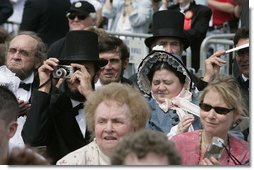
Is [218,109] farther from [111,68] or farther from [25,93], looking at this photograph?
[111,68]

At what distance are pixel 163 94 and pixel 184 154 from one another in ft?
3.48

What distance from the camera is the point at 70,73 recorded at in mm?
7473

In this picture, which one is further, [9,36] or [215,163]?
[9,36]

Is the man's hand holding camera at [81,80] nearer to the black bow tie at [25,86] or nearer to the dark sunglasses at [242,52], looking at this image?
the black bow tie at [25,86]

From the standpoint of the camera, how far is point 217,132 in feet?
21.6

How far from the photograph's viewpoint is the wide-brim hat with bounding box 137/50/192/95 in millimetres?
7582

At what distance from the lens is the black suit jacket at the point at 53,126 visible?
7.14 metres

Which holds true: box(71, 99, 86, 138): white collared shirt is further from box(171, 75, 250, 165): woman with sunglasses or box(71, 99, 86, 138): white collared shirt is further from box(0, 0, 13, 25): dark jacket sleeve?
box(0, 0, 13, 25): dark jacket sleeve

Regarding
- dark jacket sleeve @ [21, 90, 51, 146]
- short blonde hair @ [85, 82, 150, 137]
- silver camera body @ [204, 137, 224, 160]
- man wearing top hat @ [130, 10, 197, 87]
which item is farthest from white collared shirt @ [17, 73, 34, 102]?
silver camera body @ [204, 137, 224, 160]

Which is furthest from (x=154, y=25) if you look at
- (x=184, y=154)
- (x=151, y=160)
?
(x=151, y=160)

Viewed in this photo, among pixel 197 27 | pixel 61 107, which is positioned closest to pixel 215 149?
pixel 61 107

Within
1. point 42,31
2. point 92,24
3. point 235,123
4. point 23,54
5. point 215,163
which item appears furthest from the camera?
point 42,31

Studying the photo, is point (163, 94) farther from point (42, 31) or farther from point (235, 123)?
point (42, 31)

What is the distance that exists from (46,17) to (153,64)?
3.56m
